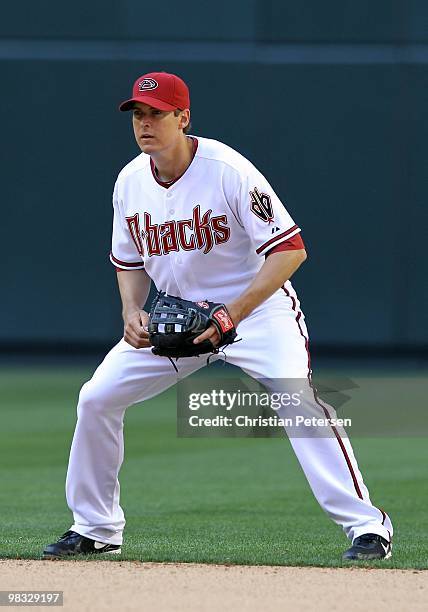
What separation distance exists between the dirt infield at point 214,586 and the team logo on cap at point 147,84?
1.54 meters

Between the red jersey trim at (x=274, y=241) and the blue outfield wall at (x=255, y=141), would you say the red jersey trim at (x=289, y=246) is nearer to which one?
the red jersey trim at (x=274, y=241)

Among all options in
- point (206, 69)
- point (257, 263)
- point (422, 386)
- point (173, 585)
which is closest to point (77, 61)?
point (206, 69)

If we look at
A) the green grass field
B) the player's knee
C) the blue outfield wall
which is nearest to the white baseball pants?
the player's knee

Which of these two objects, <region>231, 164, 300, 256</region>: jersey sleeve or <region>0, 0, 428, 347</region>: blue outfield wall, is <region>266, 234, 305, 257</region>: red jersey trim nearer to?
<region>231, 164, 300, 256</region>: jersey sleeve

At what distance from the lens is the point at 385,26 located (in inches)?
402

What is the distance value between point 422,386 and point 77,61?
13.2 feet

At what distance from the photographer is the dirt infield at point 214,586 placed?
3.21 m

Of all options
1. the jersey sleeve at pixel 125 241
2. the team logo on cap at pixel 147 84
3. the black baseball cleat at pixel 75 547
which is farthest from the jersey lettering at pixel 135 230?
the black baseball cleat at pixel 75 547

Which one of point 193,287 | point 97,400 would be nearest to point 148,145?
point 193,287

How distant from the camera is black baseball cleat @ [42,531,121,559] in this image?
12.9ft

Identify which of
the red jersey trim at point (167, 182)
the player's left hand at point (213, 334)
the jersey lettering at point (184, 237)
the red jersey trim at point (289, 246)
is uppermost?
the red jersey trim at point (167, 182)

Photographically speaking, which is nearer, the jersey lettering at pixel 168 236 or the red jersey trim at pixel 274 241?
the red jersey trim at pixel 274 241

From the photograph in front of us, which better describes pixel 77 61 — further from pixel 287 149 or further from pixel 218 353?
pixel 218 353

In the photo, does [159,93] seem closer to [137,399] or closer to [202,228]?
[202,228]
